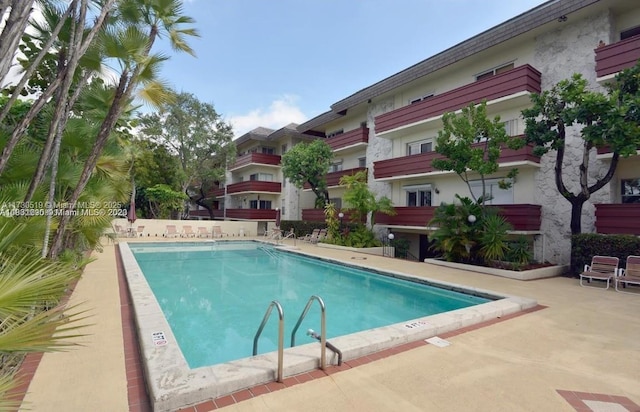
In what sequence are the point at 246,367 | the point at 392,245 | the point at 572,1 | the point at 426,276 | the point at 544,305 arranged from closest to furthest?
the point at 246,367 < the point at 544,305 < the point at 426,276 < the point at 572,1 < the point at 392,245

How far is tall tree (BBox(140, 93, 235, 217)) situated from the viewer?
1108 inches

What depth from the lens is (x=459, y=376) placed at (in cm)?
389

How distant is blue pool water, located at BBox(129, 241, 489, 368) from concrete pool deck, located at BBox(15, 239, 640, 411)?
5.46 ft

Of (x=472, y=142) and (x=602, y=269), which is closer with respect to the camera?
(x=602, y=269)

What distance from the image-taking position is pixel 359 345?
14.6ft

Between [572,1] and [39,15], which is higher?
[572,1]

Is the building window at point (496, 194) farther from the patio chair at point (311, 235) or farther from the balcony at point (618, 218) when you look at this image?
the patio chair at point (311, 235)

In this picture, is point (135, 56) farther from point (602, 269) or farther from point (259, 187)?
point (259, 187)

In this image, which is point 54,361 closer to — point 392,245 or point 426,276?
point 426,276

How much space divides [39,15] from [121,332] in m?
5.50

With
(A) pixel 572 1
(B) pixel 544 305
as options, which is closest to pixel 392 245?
(B) pixel 544 305

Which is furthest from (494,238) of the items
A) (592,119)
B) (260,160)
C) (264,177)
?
(264,177)

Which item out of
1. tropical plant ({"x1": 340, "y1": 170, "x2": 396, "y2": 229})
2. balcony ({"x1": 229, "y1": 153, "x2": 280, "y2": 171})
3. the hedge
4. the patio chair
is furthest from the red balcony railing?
the hedge

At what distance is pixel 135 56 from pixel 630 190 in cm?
1538
